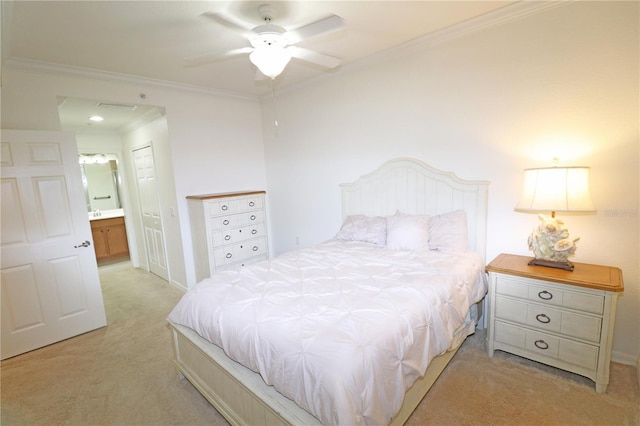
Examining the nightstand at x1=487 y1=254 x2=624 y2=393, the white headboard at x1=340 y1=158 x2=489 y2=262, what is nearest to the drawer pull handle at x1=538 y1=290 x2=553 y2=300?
the nightstand at x1=487 y1=254 x2=624 y2=393

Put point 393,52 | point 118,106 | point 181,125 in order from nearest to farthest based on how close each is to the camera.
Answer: point 393,52, point 118,106, point 181,125

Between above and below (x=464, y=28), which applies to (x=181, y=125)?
below

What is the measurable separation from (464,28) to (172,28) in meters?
2.42

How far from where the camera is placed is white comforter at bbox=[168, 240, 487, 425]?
127 cm

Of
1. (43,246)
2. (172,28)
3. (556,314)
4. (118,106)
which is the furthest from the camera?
(118,106)

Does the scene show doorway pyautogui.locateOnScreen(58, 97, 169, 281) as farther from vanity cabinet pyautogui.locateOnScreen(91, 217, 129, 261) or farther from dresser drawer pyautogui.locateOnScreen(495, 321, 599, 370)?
dresser drawer pyautogui.locateOnScreen(495, 321, 599, 370)

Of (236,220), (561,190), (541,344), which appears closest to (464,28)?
(561,190)

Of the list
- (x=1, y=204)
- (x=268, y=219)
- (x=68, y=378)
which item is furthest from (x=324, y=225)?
(x=1, y=204)

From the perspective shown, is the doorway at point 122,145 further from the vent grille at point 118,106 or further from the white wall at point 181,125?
the white wall at point 181,125

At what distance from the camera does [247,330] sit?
1606 mm

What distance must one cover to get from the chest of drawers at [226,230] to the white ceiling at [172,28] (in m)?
1.56

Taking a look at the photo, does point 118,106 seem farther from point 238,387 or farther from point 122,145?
point 238,387

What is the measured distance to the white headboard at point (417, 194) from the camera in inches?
106

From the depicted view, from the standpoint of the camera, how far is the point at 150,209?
4.57 metres
